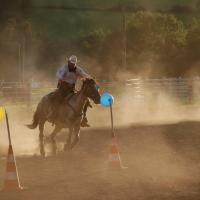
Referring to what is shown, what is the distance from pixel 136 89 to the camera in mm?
46812

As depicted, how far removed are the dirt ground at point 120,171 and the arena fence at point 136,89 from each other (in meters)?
21.9

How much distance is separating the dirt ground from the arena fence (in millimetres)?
21932

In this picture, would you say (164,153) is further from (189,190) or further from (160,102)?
(160,102)

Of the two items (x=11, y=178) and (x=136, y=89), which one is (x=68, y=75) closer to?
(x=11, y=178)

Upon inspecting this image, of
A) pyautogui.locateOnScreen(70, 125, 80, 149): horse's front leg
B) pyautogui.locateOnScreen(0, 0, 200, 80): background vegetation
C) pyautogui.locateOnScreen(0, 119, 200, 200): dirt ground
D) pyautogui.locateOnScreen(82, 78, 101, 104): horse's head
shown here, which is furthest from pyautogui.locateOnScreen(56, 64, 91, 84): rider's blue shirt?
pyautogui.locateOnScreen(0, 0, 200, 80): background vegetation

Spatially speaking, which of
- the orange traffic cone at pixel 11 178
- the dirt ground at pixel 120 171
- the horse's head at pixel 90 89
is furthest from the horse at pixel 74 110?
the orange traffic cone at pixel 11 178

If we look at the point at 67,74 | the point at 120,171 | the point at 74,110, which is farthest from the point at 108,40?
the point at 120,171

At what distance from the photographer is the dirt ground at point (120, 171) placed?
11656 millimetres

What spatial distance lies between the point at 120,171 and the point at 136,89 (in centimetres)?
3229

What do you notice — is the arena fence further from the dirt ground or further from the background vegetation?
the dirt ground

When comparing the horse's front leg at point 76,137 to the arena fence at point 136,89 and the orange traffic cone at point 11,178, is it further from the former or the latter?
the arena fence at point 136,89

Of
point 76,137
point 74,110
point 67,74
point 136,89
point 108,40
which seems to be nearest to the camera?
point 76,137

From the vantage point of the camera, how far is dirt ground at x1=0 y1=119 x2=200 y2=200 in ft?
38.2

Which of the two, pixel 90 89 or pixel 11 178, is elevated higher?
pixel 90 89
